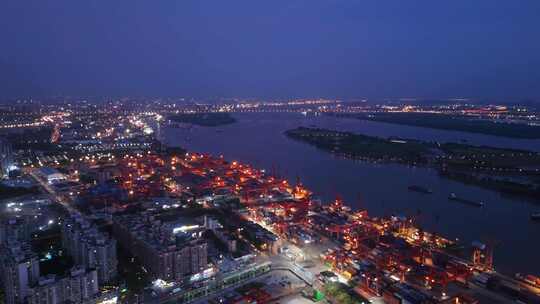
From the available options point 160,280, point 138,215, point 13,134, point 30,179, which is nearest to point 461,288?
point 160,280

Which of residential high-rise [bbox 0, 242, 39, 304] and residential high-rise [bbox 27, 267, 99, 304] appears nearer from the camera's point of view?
residential high-rise [bbox 27, 267, 99, 304]

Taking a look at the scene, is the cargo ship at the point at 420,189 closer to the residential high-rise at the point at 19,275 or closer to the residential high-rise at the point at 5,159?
the residential high-rise at the point at 19,275

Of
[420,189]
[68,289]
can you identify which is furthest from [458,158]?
[68,289]

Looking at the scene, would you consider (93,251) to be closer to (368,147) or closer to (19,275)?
(19,275)

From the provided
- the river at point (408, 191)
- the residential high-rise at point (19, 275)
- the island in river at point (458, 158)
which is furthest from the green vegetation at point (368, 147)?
the residential high-rise at point (19, 275)

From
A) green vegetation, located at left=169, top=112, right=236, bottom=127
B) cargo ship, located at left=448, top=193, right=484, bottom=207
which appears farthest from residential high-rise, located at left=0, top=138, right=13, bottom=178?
green vegetation, located at left=169, top=112, right=236, bottom=127

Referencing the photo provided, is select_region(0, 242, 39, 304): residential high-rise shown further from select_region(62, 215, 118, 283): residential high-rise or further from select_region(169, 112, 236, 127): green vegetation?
select_region(169, 112, 236, 127): green vegetation

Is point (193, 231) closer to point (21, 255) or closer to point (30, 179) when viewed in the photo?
point (21, 255)
